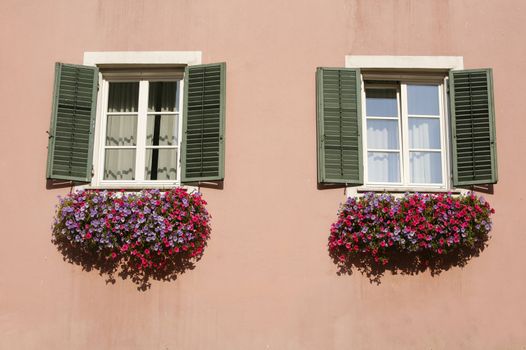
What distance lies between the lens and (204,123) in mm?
8328

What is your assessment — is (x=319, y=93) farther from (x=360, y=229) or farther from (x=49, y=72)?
(x=49, y=72)

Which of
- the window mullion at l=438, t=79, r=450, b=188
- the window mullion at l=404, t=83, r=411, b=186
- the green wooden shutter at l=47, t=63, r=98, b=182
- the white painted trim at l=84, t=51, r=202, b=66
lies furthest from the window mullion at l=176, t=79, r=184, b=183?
the window mullion at l=438, t=79, r=450, b=188

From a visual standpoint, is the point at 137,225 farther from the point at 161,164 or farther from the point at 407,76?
the point at 407,76

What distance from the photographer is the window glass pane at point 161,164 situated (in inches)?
336

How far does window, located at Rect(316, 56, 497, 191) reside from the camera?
822 cm

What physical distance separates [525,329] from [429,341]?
95 cm

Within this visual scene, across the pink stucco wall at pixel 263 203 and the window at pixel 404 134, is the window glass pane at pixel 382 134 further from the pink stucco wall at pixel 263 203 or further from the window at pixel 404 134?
the pink stucco wall at pixel 263 203

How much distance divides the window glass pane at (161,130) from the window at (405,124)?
1.58 meters

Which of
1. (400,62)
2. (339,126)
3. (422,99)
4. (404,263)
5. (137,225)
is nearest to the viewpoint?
(137,225)

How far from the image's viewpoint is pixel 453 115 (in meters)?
8.39

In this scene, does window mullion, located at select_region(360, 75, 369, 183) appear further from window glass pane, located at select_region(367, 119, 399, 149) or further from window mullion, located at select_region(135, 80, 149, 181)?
window mullion, located at select_region(135, 80, 149, 181)

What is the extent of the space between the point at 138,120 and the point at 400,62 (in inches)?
111

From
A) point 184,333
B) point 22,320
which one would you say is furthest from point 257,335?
point 22,320

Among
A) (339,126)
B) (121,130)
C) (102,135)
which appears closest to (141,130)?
(121,130)
